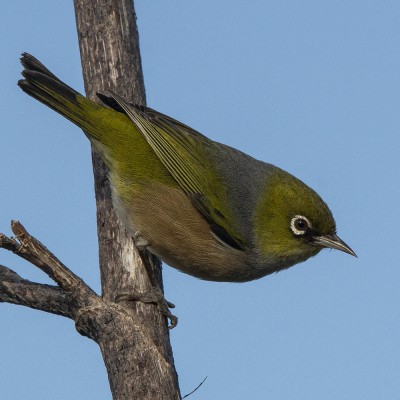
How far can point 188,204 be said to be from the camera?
703 centimetres

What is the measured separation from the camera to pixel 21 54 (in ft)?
24.2

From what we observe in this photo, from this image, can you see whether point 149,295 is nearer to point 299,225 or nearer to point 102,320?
point 102,320

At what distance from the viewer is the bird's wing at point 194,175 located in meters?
6.95

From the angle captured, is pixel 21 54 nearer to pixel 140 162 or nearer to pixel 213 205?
pixel 140 162

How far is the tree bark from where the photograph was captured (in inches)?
226

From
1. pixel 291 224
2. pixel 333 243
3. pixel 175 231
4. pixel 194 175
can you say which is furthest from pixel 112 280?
pixel 333 243

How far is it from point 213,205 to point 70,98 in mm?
1695

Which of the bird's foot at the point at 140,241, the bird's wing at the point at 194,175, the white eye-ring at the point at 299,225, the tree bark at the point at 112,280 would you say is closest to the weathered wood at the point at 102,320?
the tree bark at the point at 112,280

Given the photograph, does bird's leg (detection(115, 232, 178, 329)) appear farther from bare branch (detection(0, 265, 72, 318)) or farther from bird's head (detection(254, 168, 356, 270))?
bird's head (detection(254, 168, 356, 270))

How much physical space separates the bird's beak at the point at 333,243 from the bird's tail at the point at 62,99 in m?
2.33

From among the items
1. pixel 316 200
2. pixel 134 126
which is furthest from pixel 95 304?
pixel 316 200

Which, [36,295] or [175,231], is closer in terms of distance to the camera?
[36,295]

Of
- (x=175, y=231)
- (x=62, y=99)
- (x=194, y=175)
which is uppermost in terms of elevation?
(x=62, y=99)

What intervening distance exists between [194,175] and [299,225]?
3.63 feet
